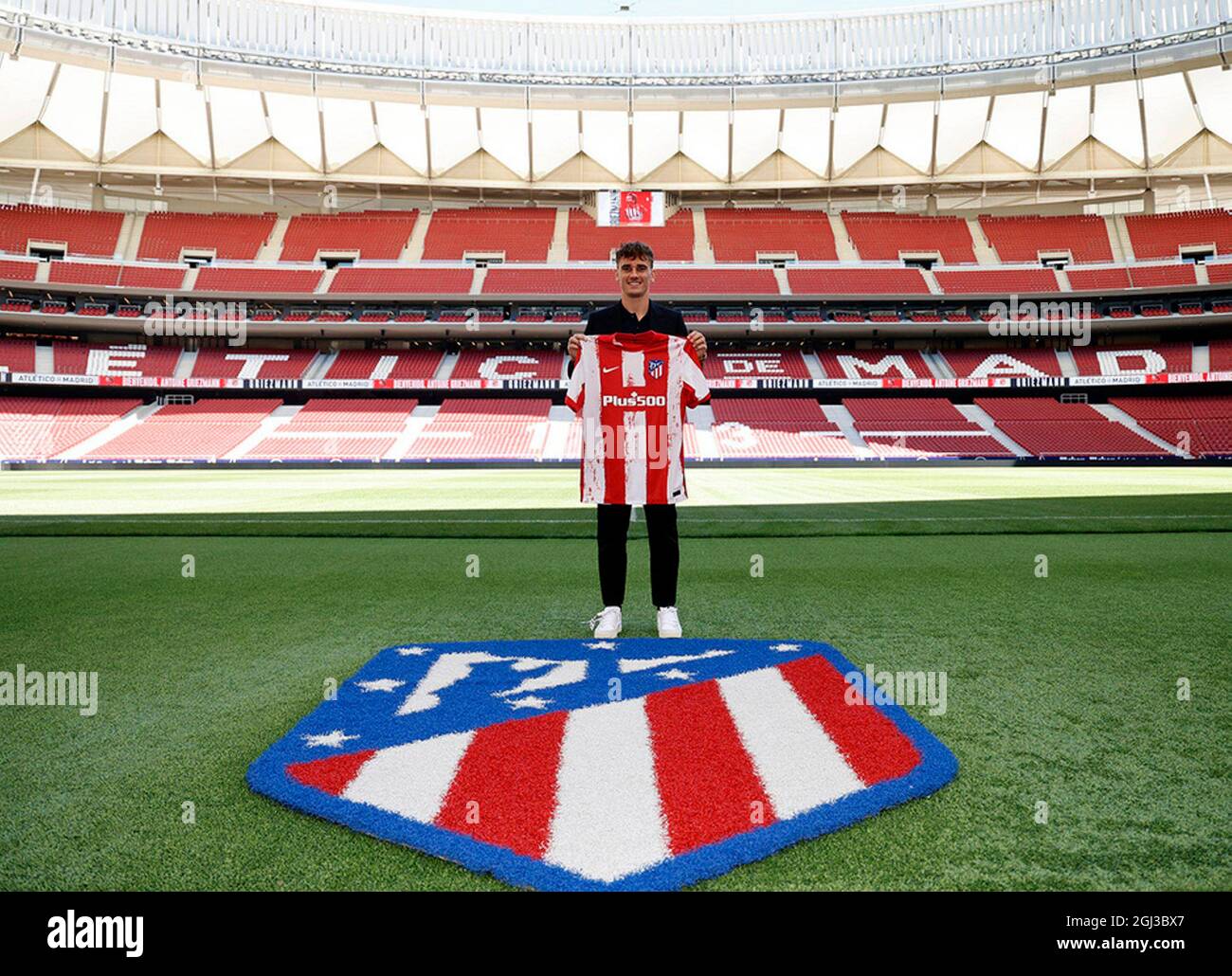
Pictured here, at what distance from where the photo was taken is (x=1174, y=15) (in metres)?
32.4

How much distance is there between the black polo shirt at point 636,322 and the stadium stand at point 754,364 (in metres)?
31.5

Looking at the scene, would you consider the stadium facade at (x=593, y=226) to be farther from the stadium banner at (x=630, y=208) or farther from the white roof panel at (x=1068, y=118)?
the stadium banner at (x=630, y=208)

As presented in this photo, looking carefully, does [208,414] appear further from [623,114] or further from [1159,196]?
[1159,196]

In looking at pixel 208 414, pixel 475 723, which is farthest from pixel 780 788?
pixel 208 414

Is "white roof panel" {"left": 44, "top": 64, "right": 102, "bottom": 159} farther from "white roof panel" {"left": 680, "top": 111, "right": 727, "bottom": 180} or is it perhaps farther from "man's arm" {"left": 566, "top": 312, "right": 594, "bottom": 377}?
"man's arm" {"left": 566, "top": 312, "right": 594, "bottom": 377}

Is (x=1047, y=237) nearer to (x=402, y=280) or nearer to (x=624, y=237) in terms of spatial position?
(x=624, y=237)

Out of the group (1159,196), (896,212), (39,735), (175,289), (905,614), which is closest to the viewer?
(39,735)

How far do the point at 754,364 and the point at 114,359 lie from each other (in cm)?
3042

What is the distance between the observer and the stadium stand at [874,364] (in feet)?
120

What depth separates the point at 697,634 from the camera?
12.4ft

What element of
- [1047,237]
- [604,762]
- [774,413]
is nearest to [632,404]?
[604,762]

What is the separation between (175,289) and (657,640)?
40.7 m

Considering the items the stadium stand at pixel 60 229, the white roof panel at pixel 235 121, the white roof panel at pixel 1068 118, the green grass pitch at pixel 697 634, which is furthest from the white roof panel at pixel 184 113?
the white roof panel at pixel 1068 118
